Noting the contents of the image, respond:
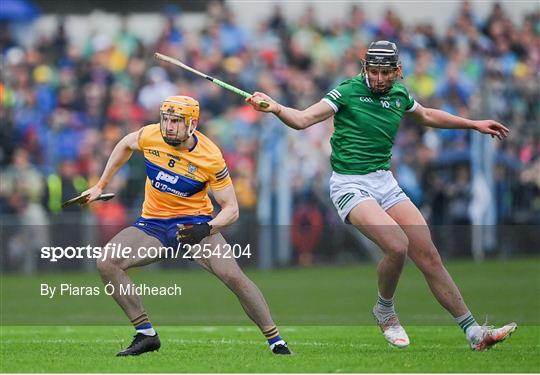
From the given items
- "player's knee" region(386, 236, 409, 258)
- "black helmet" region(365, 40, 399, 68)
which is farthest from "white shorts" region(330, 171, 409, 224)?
"black helmet" region(365, 40, 399, 68)

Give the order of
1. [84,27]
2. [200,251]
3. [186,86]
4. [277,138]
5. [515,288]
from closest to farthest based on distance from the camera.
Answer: [200,251] < [515,288] < [277,138] < [186,86] < [84,27]

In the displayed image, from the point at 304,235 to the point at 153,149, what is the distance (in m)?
11.6

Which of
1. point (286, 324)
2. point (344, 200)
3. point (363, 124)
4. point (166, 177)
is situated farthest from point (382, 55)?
point (286, 324)

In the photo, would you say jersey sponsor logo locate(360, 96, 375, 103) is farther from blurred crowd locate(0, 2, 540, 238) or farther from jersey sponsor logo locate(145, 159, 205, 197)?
blurred crowd locate(0, 2, 540, 238)

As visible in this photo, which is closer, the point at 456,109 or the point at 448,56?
the point at 456,109

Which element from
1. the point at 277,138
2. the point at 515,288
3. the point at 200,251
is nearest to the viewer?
the point at 200,251

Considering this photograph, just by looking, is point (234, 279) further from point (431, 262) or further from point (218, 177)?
point (431, 262)

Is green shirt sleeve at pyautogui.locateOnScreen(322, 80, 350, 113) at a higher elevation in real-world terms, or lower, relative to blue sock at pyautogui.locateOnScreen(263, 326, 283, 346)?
higher

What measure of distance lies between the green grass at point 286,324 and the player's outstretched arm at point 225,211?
44.7 inches

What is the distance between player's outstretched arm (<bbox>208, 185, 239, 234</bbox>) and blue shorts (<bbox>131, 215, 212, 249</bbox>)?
30 centimetres

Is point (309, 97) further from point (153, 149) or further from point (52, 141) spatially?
point (153, 149)

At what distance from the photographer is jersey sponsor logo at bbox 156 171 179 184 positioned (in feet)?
38.8

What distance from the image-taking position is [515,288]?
66.4 ft

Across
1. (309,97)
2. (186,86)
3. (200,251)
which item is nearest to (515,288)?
(309,97)
